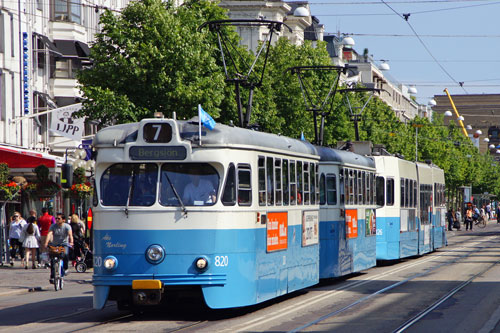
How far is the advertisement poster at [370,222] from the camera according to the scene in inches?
971

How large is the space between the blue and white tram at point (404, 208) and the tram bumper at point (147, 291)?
13972 mm

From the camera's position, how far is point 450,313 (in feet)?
52.0

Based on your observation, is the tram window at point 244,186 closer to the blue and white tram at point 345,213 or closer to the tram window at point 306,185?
the tram window at point 306,185

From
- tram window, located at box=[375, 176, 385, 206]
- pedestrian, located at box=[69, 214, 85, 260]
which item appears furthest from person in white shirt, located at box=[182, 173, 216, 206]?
pedestrian, located at box=[69, 214, 85, 260]

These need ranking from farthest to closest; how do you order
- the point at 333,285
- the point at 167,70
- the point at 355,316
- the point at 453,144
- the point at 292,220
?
the point at 453,144 < the point at 167,70 < the point at 333,285 < the point at 292,220 < the point at 355,316

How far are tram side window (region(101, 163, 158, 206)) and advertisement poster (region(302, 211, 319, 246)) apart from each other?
14.1ft

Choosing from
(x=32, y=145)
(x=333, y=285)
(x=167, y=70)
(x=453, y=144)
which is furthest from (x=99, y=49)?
(x=453, y=144)

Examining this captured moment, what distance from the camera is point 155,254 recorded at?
46.5ft

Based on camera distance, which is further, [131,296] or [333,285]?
[333,285]

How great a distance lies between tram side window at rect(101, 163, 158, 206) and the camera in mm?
14367

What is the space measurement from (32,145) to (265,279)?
2631cm

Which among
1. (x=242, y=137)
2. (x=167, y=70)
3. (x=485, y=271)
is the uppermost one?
(x=167, y=70)

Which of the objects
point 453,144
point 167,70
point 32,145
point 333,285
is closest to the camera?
point 333,285

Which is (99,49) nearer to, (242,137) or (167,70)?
(167,70)
